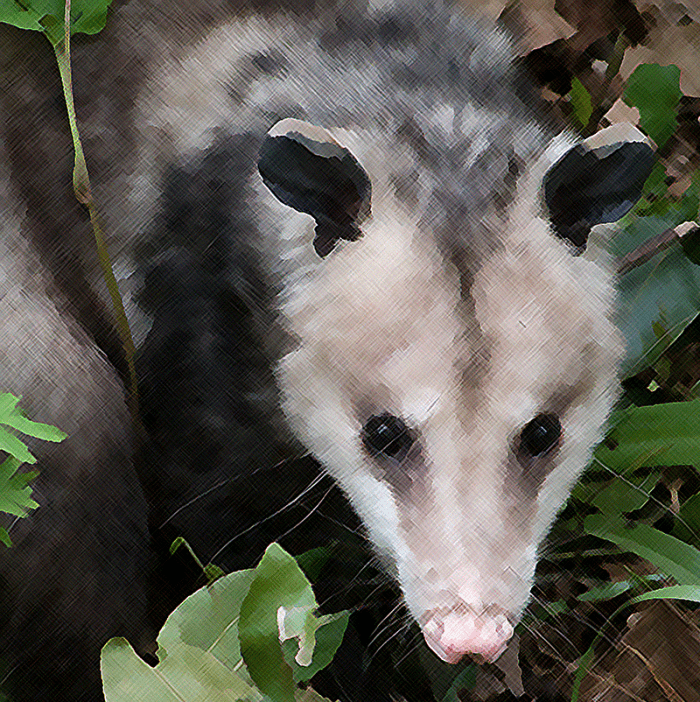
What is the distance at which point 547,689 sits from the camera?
1.94m

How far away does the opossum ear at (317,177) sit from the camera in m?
1.51

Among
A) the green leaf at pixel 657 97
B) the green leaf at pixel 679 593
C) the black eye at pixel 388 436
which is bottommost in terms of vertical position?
the green leaf at pixel 679 593

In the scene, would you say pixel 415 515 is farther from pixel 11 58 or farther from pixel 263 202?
pixel 11 58

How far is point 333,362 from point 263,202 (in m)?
0.32

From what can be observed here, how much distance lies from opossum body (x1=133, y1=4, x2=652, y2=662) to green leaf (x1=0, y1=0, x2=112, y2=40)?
0.30 meters

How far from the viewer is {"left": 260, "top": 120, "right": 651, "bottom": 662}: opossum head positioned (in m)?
1.52

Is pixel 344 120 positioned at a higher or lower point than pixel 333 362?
higher

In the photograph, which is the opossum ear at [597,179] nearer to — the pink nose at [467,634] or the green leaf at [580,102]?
the pink nose at [467,634]

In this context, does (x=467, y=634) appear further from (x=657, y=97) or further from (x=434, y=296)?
(x=657, y=97)

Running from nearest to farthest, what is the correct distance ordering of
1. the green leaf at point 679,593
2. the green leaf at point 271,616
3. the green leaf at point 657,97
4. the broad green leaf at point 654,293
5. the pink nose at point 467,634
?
the pink nose at point 467,634
the green leaf at point 271,616
the green leaf at point 679,593
the broad green leaf at point 654,293
the green leaf at point 657,97

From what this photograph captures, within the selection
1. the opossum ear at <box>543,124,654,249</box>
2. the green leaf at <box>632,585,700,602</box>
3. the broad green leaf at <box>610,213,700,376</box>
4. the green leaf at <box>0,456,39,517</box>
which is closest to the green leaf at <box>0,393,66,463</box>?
the green leaf at <box>0,456,39,517</box>

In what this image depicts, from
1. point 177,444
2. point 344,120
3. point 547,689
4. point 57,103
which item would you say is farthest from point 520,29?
point 547,689

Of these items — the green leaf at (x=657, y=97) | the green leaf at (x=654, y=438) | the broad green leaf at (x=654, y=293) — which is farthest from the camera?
the green leaf at (x=657, y=97)

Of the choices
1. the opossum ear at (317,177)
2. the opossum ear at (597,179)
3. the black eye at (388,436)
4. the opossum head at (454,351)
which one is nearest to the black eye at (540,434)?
the opossum head at (454,351)
